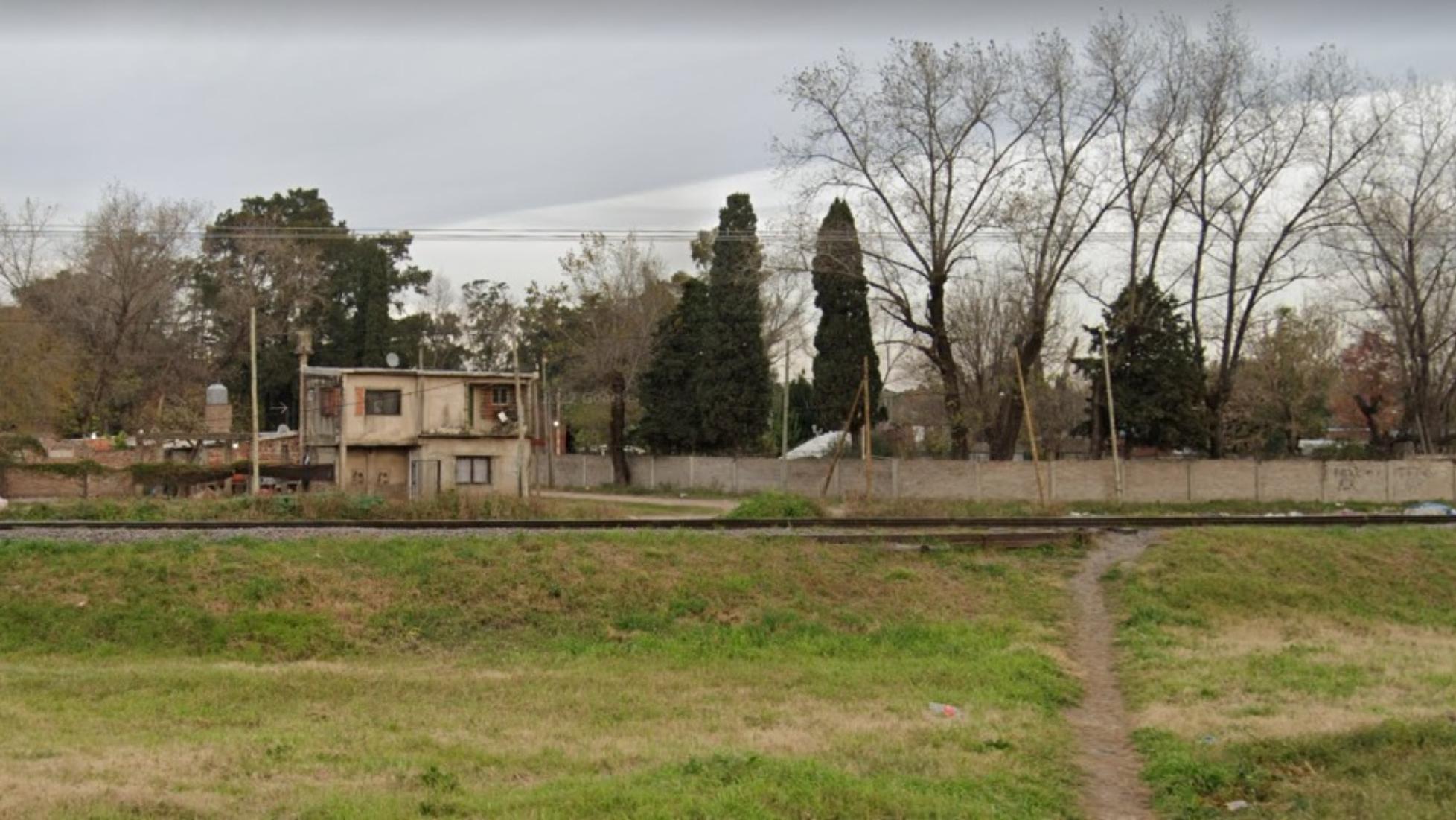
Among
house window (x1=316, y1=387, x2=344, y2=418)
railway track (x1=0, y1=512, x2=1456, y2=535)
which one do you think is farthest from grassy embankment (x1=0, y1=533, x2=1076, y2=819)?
house window (x1=316, y1=387, x2=344, y2=418)

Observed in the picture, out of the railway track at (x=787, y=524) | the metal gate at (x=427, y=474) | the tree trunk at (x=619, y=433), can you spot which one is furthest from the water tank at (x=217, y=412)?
the railway track at (x=787, y=524)

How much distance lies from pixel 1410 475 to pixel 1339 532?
68.4ft

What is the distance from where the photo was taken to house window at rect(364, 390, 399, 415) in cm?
4894

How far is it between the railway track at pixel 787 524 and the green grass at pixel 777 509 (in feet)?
4.26

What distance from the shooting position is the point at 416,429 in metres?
49.8

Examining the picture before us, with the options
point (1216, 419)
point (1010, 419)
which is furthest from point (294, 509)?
point (1216, 419)

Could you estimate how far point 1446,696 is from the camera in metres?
13.2

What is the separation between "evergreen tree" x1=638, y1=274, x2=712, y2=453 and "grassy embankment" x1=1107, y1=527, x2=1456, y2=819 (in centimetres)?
3642

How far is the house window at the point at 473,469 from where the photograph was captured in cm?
4981

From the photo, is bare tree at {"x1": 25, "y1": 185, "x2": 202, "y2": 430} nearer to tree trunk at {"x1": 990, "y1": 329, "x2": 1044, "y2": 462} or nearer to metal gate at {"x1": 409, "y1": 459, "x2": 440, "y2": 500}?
metal gate at {"x1": 409, "y1": 459, "x2": 440, "y2": 500}

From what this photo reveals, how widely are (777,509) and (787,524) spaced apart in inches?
132

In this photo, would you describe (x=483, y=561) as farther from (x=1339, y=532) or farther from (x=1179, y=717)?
(x=1339, y=532)

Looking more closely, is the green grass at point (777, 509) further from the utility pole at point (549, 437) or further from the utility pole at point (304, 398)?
the utility pole at point (549, 437)

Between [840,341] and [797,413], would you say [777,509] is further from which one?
[797,413]
